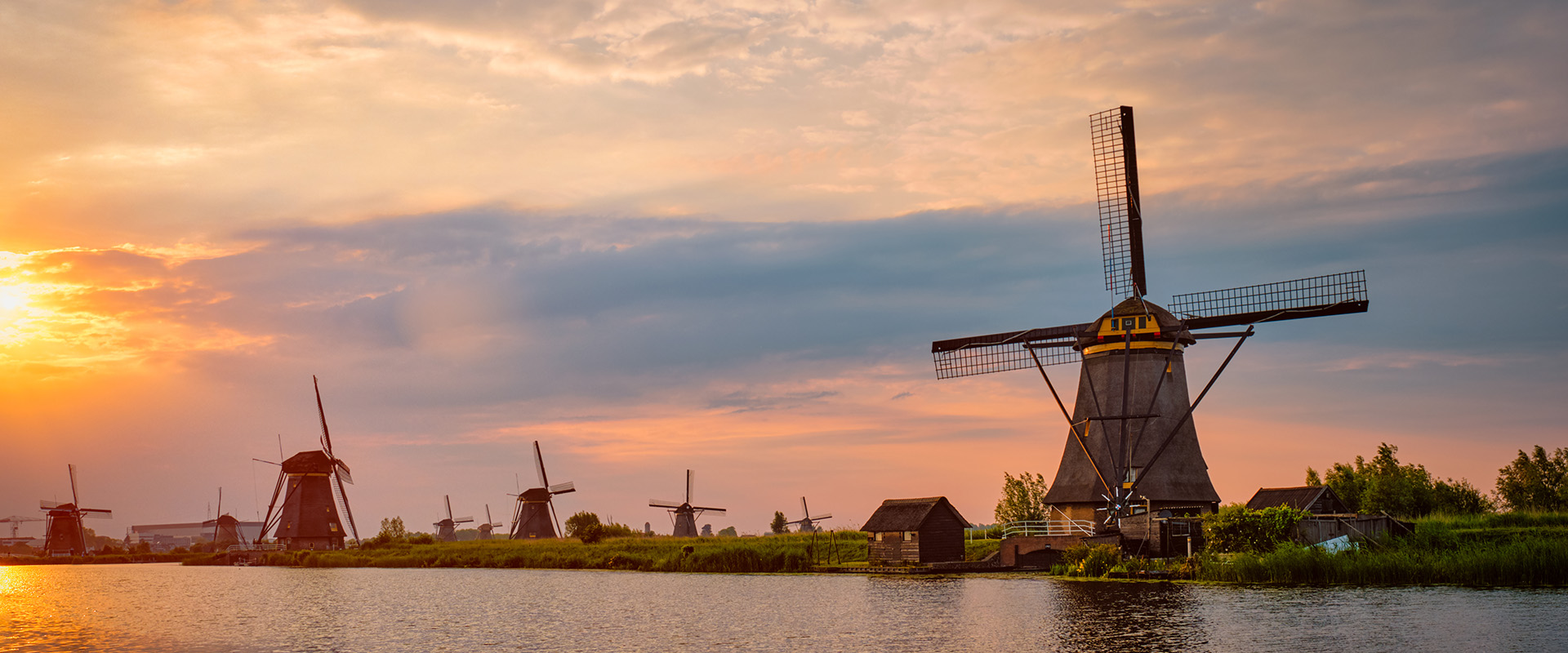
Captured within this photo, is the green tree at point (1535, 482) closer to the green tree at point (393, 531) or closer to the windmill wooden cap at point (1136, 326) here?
the windmill wooden cap at point (1136, 326)

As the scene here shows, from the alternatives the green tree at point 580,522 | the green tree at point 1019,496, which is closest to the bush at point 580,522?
the green tree at point 580,522

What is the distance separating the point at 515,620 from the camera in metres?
39.8

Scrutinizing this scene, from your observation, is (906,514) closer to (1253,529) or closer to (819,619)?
(1253,529)

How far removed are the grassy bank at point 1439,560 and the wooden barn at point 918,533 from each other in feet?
50.8

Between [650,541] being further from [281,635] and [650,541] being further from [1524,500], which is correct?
[1524,500]

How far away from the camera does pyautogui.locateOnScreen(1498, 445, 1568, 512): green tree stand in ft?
200

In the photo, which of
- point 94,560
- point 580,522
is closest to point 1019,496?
point 580,522

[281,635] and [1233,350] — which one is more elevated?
[1233,350]

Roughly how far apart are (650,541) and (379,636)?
44.1 meters

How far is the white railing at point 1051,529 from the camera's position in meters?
50.6

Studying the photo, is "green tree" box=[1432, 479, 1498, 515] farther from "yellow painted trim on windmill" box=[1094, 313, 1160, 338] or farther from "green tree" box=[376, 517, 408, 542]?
"green tree" box=[376, 517, 408, 542]

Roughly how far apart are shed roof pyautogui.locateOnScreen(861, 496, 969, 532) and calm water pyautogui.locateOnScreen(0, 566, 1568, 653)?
12.8 ft

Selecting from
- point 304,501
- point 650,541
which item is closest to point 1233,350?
point 650,541

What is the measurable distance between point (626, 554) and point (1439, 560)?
162 ft
